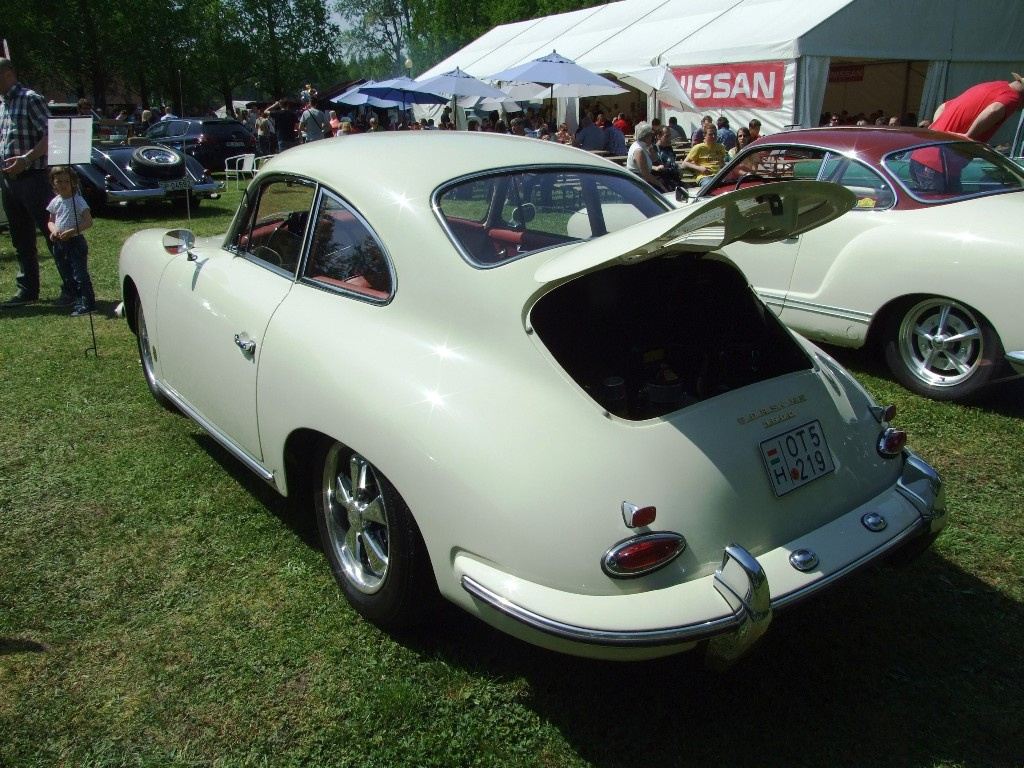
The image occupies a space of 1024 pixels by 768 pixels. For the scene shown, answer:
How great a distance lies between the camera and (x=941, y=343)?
4.65 meters

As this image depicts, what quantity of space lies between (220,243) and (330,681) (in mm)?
2389

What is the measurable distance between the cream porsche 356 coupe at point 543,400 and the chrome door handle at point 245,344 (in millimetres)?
43

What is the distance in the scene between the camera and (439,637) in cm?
270

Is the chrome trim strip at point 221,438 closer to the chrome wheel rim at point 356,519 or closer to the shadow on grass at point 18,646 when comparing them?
the chrome wheel rim at point 356,519

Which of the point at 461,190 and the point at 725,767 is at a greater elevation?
the point at 461,190

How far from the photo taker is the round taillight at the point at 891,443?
2607 millimetres

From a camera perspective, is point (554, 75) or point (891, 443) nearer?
point (891, 443)

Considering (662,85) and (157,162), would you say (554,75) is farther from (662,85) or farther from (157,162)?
(157,162)

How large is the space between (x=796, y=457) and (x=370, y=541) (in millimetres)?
1440

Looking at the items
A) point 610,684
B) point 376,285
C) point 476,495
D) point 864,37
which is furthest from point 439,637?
point 864,37

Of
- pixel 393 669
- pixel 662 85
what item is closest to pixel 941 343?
pixel 393 669

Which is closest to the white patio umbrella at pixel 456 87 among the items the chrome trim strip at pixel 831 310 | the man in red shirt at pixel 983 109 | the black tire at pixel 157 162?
the black tire at pixel 157 162

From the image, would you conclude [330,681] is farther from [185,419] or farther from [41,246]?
[41,246]

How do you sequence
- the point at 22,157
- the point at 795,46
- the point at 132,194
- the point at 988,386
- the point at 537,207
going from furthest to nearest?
1. the point at 795,46
2. the point at 132,194
3. the point at 22,157
4. the point at 988,386
5. the point at 537,207
